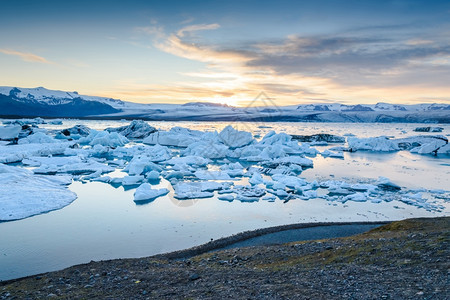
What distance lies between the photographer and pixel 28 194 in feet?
34.6

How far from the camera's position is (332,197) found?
1166 centimetres

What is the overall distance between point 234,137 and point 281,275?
939 inches

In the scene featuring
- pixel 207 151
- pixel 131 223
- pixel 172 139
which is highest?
pixel 172 139

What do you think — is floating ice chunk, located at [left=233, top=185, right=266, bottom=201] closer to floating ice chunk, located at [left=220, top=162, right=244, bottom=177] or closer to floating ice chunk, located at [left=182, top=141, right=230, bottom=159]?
floating ice chunk, located at [left=220, top=162, right=244, bottom=177]

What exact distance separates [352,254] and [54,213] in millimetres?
8548

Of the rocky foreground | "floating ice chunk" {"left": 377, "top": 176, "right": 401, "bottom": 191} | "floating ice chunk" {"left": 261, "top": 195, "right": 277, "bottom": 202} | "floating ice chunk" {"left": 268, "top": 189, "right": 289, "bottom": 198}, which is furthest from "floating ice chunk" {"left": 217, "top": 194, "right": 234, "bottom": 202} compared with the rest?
"floating ice chunk" {"left": 377, "top": 176, "right": 401, "bottom": 191}

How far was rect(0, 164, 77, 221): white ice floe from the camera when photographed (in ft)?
30.7

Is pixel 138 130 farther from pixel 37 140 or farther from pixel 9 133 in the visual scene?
pixel 9 133

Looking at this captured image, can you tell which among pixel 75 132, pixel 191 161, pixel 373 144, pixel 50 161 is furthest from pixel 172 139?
pixel 373 144

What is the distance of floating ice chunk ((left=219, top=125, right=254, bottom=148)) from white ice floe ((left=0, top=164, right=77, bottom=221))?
15.9m

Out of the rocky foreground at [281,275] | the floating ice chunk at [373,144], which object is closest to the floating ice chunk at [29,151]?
the rocky foreground at [281,275]

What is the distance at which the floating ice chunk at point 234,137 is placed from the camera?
27.8 m

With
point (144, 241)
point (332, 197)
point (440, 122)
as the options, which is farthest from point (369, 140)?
point (440, 122)

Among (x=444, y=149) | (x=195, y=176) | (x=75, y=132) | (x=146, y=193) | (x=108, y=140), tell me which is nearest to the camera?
(x=146, y=193)
